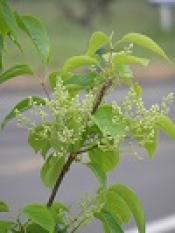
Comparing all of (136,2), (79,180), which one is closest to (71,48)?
(136,2)

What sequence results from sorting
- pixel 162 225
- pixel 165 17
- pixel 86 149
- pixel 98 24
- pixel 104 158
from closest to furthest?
1. pixel 86 149
2. pixel 104 158
3. pixel 162 225
4. pixel 165 17
5. pixel 98 24

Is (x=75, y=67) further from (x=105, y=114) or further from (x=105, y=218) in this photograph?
(x=105, y=218)

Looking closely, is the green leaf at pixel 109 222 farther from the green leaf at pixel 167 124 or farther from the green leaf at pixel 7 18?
the green leaf at pixel 7 18

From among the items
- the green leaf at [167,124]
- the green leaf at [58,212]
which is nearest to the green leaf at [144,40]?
the green leaf at [167,124]

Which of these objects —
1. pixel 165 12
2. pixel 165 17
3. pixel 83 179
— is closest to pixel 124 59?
pixel 83 179

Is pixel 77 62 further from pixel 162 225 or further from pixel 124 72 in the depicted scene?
pixel 162 225

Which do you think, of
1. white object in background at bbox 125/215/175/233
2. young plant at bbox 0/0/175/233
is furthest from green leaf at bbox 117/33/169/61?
white object in background at bbox 125/215/175/233
